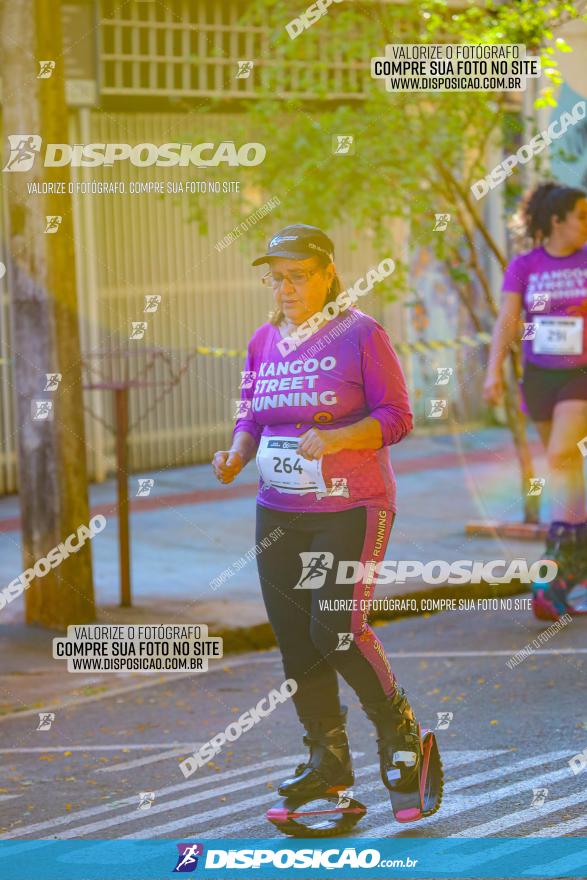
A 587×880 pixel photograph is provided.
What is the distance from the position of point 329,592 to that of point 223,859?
845 mm

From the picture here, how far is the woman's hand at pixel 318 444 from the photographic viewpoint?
5105 mm

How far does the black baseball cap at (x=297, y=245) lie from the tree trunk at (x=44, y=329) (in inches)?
122

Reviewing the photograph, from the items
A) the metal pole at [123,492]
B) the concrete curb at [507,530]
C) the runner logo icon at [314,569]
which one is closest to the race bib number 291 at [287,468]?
the runner logo icon at [314,569]

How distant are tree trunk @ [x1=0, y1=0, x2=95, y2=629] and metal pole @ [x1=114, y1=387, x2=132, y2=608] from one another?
189 millimetres

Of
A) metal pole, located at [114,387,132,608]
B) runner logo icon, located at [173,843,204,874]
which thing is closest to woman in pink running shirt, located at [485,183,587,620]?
metal pole, located at [114,387,132,608]

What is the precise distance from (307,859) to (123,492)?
12.6ft

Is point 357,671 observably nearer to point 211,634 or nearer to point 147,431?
point 211,634

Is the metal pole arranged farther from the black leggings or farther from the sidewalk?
the black leggings

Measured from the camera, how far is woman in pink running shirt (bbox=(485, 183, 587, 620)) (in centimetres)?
827

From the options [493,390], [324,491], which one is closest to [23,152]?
[493,390]

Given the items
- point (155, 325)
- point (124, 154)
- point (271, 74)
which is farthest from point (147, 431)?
point (271, 74)

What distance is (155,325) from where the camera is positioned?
13.4m

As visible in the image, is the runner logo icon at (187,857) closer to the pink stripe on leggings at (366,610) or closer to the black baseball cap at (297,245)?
the pink stripe on leggings at (366,610)

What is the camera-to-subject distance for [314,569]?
17.2 ft
